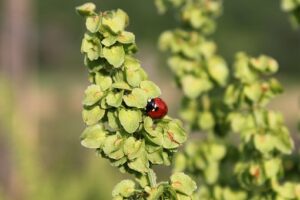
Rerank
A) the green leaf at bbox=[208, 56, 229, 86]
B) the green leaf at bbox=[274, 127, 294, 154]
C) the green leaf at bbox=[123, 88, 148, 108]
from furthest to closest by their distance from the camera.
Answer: the green leaf at bbox=[208, 56, 229, 86] → the green leaf at bbox=[274, 127, 294, 154] → the green leaf at bbox=[123, 88, 148, 108]

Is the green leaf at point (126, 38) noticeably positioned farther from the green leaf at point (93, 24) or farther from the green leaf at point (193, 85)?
the green leaf at point (193, 85)

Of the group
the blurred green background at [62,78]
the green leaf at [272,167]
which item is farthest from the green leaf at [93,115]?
the blurred green background at [62,78]

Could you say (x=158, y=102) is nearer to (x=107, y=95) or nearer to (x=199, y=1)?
(x=107, y=95)

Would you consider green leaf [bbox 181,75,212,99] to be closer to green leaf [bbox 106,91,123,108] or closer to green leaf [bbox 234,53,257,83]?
green leaf [bbox 234,53,257,83]

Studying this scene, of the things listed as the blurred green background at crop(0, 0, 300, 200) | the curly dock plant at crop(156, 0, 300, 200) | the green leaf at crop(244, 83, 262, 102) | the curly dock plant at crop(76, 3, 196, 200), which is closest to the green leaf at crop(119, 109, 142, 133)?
the curly dock plant at crop(76, 3, 196, 200)

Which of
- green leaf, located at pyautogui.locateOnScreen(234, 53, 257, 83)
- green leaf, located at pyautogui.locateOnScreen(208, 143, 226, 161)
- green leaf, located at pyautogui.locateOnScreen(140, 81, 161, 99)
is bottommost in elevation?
green leaf, located at pyautogui.locateOnScreen(208, 143, 226, 161)

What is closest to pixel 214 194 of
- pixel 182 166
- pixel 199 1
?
pixel 182 166

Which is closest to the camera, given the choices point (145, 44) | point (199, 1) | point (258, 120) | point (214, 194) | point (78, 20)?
point (258, 120)
